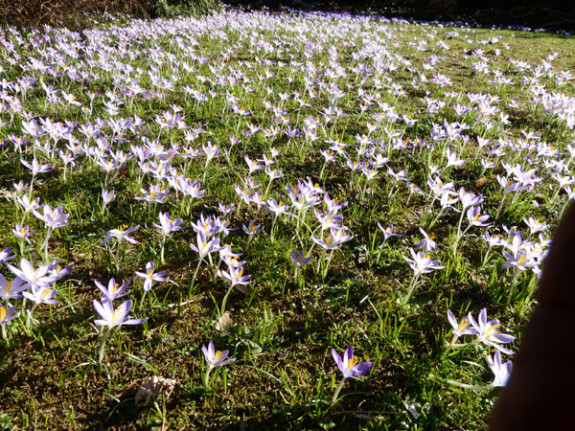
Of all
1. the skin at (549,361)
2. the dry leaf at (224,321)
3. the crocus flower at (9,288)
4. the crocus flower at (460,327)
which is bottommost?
the dry leaf at (224,321)

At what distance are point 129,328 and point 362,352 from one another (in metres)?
1.16

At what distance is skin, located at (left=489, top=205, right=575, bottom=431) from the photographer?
45cm

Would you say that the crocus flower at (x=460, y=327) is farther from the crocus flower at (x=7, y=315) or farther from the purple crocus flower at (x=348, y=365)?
the crocus flower at (x=7, y=315)

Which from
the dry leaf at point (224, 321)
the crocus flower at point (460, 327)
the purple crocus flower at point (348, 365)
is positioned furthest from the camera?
the dry leaf at point (224, 321)

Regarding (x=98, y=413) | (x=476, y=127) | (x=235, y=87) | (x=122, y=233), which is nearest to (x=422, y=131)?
(x=476, y=127)

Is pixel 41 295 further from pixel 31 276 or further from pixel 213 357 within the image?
pixel 213 357

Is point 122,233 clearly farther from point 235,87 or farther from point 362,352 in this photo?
point 235,87

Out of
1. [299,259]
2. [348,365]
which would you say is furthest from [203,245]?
[348,365]

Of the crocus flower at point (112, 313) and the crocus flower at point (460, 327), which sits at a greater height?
the crocus flower at point (112, 313)

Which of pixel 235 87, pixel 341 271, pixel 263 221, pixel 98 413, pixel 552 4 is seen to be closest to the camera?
pixel 98 413

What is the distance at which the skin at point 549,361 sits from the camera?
45cm

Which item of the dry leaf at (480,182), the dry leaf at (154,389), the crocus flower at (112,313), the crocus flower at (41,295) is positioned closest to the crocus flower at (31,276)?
the crocus flower at (41,295)

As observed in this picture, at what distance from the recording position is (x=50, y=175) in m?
2.82

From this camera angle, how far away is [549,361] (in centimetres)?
50
